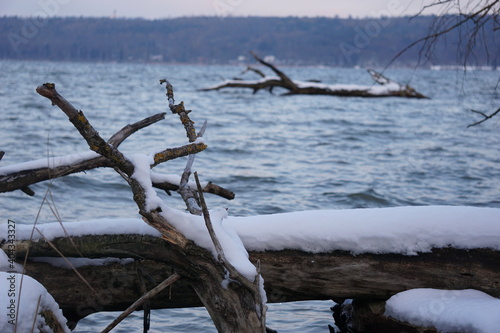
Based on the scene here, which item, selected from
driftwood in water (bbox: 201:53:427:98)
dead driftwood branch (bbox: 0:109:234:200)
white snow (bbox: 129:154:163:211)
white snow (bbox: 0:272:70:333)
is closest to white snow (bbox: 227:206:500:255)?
white snow (bbox: 129:154:163:211)

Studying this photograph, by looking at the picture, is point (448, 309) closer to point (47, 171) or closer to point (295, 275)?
point (295, 275)

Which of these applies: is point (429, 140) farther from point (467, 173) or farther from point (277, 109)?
point (277, 109)

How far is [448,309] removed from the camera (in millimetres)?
3412

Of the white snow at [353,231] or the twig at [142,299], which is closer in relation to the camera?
the twig at [142,299]

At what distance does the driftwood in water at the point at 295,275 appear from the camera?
3559 millimetres

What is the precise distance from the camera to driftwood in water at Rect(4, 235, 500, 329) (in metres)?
3.56

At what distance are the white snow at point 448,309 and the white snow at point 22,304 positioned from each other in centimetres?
192

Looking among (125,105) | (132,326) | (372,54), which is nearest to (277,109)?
(125,105)

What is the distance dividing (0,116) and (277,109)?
1178cm

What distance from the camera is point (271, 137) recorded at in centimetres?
1761

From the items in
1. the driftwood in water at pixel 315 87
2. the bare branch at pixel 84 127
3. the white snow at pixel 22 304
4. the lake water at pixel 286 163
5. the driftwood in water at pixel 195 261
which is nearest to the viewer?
the bare branch at pixel 84 127

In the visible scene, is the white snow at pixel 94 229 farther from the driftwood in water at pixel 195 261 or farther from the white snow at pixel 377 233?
the white snow at pixel 377 233

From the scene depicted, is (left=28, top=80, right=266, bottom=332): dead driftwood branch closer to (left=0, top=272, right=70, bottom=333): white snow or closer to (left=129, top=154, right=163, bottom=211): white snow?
(left=129, top=154, right=163, bottom=211): white snow

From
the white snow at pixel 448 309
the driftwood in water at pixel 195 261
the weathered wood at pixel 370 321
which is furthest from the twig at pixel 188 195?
the white snow at pixel 448 309
